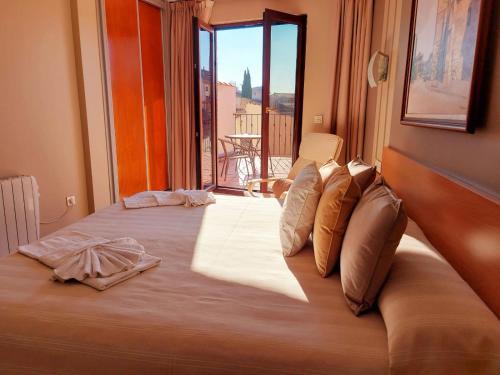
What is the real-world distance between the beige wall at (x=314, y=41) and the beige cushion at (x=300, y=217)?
95.8 inches

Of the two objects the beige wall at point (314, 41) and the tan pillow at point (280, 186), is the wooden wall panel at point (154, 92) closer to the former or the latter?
the beige wall at point (314, 41)

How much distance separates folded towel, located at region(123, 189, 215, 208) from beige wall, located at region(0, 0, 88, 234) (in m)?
1.02

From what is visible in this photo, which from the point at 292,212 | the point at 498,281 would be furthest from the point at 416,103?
the point at 498,281

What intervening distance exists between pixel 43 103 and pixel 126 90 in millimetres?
1167

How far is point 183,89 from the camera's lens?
170 inches

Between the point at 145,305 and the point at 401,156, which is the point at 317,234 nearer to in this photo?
the point at 145,305

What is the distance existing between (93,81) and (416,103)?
9.20ft

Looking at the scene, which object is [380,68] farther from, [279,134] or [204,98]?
[279,134]

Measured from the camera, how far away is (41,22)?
269 centimetres

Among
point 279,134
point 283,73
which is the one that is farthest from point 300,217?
point 279,134

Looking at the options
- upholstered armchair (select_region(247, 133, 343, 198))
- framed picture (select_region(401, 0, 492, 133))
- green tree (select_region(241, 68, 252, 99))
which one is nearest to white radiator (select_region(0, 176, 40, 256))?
upholstered armchair (select_region(247, 133, 343, 198))

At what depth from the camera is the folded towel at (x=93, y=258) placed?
1282 mm

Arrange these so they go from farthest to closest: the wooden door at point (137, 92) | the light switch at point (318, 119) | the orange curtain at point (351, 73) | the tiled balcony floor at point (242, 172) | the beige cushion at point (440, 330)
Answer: the tiled balcony floor at point (242, 172) → the light switch at point (318, 119) → the wooden door at point (137, 92) → the orange curtain at point (351, 73) → the beige cushion at point (440, 330)

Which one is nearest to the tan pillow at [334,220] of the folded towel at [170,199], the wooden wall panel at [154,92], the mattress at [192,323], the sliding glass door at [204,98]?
the mattress at [192,323]
